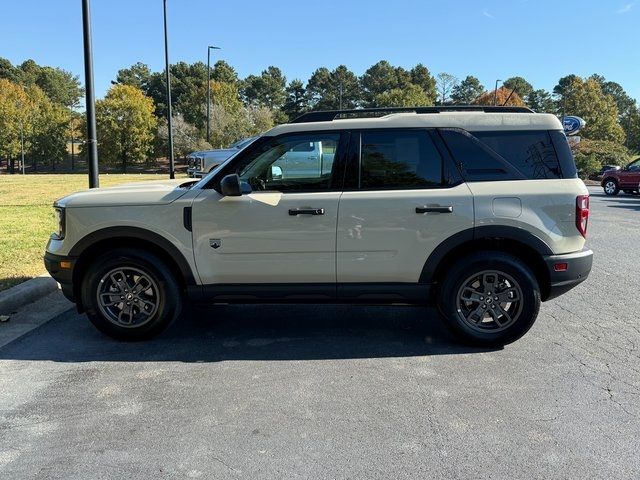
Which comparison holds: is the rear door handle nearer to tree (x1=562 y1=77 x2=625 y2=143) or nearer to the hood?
the hood

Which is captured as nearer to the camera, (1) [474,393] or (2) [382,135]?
(1) [474,393]

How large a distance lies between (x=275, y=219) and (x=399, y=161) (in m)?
1.18

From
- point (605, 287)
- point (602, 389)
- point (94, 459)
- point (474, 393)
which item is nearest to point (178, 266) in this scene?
point (94, 459)

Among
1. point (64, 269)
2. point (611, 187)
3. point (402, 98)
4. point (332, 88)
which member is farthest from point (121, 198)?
point (332, 88)

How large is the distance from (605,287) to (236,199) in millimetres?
4810

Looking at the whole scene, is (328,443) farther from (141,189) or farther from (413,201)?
(141,189)

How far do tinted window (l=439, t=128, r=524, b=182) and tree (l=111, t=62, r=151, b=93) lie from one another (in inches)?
3754

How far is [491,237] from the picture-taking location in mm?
4449

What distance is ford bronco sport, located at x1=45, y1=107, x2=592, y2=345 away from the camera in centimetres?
443

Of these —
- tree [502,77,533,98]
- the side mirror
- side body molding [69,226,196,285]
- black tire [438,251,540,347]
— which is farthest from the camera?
tree [502,77,533,98]

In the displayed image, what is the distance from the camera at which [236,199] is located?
4.50 m

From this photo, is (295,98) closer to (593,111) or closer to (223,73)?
(223,73)

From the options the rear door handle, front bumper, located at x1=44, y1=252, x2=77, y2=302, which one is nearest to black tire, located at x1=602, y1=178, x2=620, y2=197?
the rear door handle

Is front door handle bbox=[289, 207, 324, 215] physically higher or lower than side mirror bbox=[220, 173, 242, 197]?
lower
